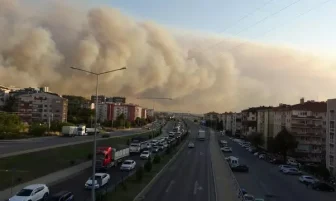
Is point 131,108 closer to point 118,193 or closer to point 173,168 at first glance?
point 173,168

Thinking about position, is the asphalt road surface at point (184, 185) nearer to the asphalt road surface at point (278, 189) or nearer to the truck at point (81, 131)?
the asphalt road surface at point (278, 189)

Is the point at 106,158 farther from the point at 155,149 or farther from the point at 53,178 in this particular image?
the point at 155,149

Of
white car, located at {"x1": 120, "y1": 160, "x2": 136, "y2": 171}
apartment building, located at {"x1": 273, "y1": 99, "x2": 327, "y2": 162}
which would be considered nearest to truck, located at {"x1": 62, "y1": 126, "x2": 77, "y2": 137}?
white car, located at {"x1": 120, "y1": 160, "x2": 136, "y2": 171}

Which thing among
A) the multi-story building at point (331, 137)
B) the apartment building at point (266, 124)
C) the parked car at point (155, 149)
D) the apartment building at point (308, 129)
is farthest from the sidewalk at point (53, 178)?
the apartment building at point (266, 124)

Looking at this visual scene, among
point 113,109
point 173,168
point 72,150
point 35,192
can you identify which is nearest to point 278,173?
point 173,168

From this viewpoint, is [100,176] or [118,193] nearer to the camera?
[118,193]

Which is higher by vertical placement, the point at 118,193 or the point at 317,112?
the point at 317,112
